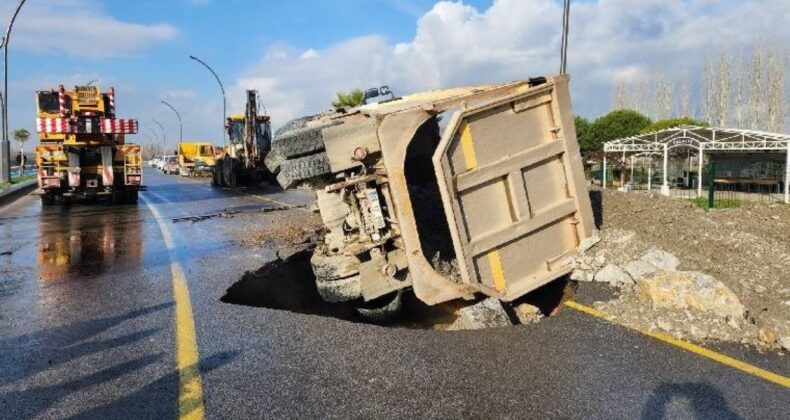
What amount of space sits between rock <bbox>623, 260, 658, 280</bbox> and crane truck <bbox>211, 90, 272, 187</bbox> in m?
22.3

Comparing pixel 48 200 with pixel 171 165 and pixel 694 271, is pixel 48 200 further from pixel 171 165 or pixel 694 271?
pixel 171 165

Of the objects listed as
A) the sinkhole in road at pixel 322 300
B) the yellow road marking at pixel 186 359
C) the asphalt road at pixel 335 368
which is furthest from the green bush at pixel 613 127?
the yellow road marking at pixel 186 359

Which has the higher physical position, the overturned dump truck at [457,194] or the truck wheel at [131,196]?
the truck wheel at [131,196]

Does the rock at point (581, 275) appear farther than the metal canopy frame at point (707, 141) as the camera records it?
No

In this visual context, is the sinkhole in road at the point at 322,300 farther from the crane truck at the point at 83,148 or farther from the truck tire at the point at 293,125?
the crane truck at the point at 83,148

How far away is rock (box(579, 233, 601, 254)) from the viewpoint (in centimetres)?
608

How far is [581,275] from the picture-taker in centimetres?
588

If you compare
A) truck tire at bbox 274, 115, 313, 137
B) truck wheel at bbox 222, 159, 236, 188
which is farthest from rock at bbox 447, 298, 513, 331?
truck wheel at bbox 222, 159, 236, 188

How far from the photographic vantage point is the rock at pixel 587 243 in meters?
6.08

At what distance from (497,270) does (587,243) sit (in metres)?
1.23

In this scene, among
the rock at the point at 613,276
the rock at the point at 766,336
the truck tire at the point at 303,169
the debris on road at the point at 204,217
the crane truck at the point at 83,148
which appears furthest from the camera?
the crane truck at the point at 83,148

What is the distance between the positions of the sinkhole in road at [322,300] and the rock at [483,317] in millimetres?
306

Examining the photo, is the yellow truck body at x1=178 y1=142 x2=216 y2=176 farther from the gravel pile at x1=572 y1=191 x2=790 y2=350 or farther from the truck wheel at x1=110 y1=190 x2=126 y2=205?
the gravel pile at x1=572 y1=191 x2=790 y2=350

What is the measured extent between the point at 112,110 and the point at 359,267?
1544cm
